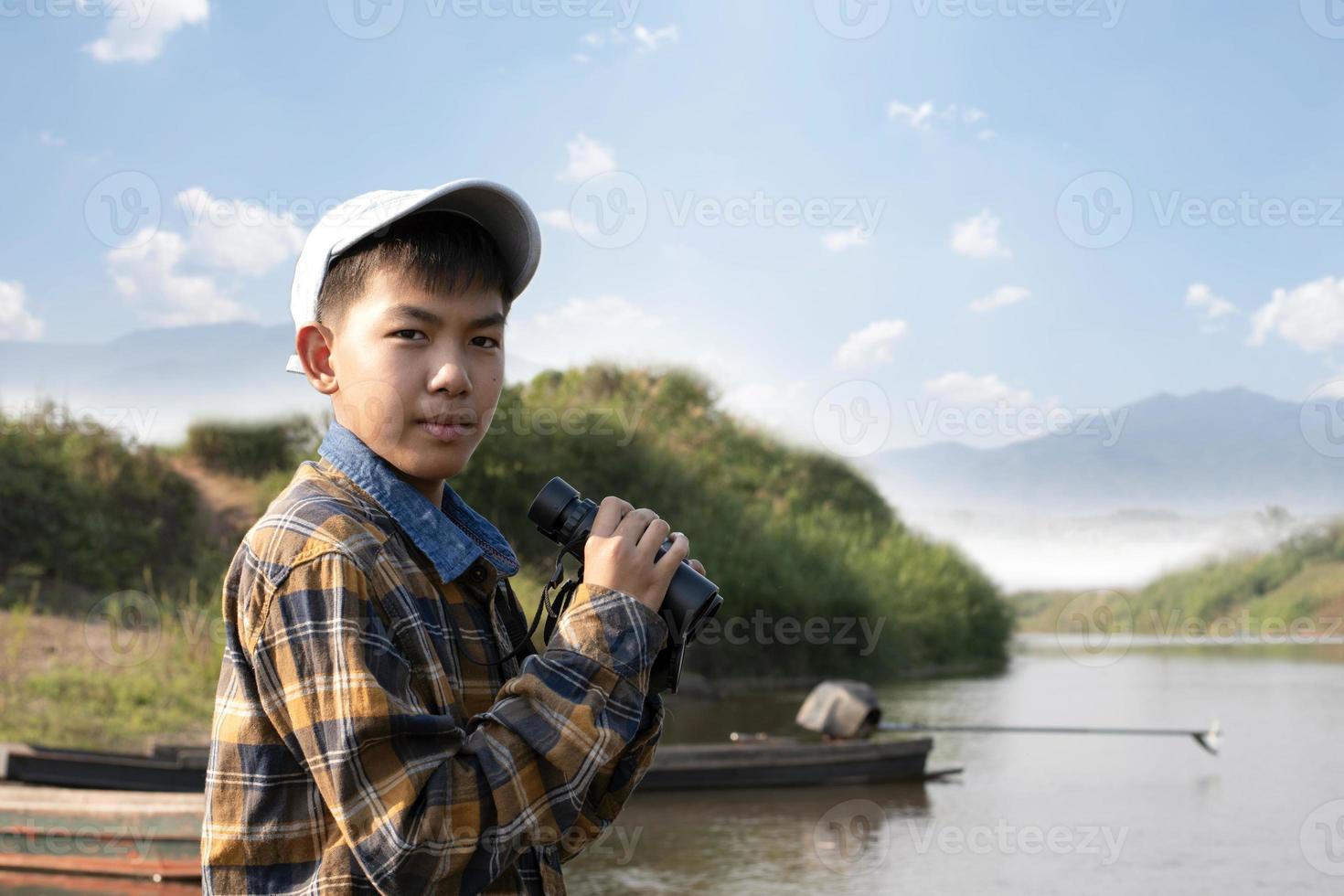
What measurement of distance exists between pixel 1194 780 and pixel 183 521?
40.6 feet

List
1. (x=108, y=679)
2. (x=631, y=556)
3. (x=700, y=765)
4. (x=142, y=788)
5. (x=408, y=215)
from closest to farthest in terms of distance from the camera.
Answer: (x=631, y=556) < (x=408, y=215) < (x=142, y=788) < (x=700, y=765) < (x=108, y=679)

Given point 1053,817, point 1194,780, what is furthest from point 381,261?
point 1194,780

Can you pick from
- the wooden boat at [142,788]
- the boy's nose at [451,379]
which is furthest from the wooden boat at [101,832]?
the boy's nose at [451,379]

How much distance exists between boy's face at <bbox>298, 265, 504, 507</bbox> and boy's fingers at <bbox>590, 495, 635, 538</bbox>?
158mm

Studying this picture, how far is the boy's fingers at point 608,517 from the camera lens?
4.46 ft

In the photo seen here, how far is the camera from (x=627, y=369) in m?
32.6

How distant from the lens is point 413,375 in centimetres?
140

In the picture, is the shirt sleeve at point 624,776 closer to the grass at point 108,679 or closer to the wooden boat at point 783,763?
the wooden boat at point 783,763

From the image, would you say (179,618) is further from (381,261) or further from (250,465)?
(381,261)

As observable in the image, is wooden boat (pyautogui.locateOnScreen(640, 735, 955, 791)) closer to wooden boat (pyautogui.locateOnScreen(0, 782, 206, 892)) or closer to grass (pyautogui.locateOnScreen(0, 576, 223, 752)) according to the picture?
grass (pyautogui.locateOnScreen(0, 576, 223, 752))

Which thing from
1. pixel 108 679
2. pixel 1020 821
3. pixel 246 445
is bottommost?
pixel 1020 821

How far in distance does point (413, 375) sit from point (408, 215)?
189mm

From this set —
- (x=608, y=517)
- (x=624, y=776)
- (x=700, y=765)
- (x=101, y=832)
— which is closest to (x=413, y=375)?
(x=608, y=517)

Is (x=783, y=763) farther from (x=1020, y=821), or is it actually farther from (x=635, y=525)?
(x=635, y=525)
